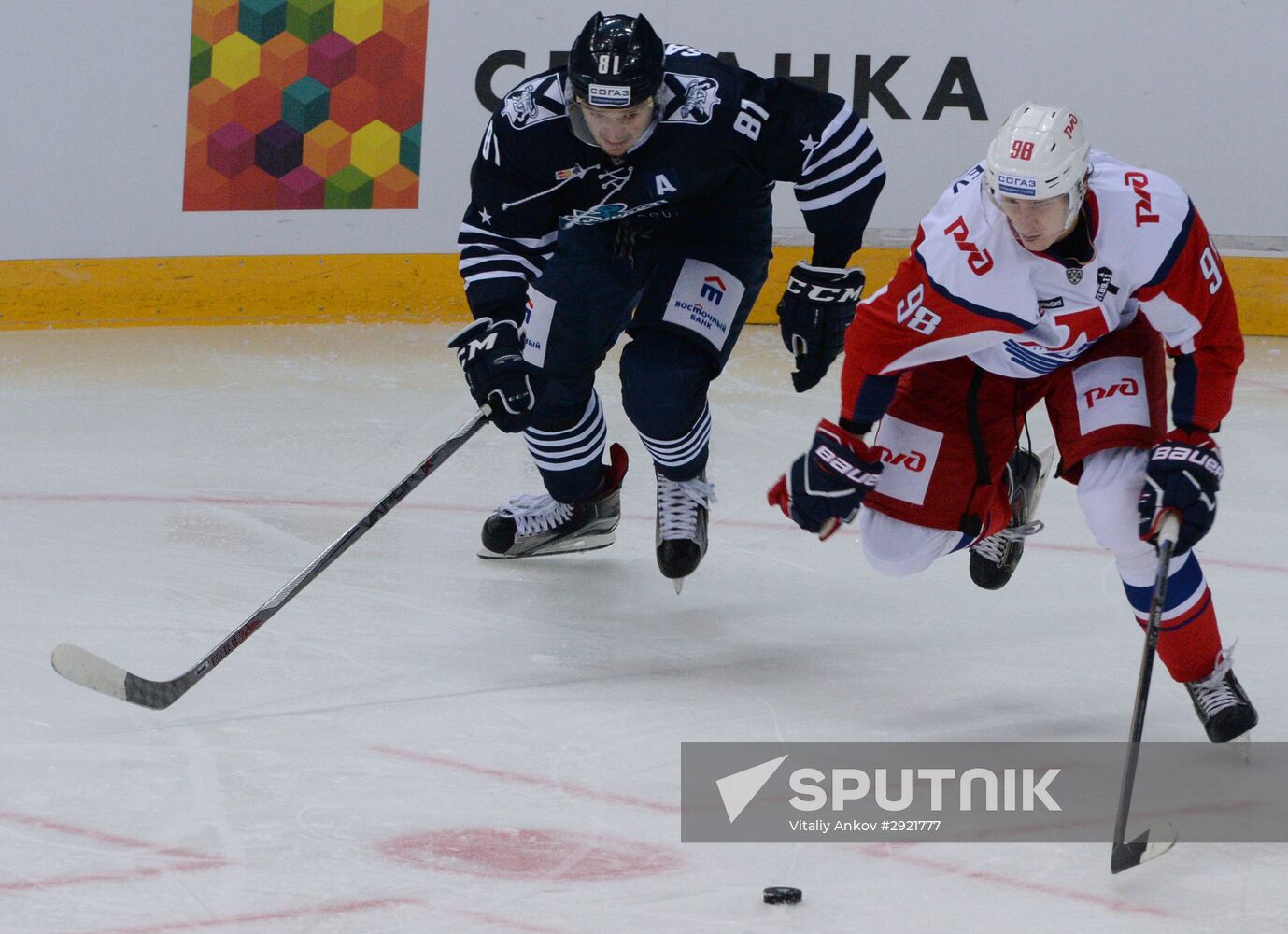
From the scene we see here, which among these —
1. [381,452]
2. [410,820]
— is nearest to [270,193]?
[381,452]

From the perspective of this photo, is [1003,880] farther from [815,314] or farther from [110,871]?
[815,314]

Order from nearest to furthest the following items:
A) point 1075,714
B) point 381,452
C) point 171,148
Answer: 1. point 1075,714
2. point 381,452
3. point 171,148

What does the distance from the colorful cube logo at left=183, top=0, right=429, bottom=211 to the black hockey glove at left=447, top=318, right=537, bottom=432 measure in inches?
93.2

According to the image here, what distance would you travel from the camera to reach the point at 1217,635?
2.66 meters

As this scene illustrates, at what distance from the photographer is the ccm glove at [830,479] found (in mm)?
2846

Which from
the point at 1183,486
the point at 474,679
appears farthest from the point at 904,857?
the point at 474,679

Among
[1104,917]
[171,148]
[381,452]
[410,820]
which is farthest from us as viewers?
[171,148]

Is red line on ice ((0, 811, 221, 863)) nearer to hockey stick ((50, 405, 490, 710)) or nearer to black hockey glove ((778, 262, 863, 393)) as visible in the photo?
hockey stick ((50, 405, 490, 710))

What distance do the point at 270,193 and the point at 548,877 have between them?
3606mm

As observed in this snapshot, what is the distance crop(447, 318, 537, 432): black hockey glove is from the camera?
319cm

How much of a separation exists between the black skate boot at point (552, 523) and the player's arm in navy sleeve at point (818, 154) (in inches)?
27.5

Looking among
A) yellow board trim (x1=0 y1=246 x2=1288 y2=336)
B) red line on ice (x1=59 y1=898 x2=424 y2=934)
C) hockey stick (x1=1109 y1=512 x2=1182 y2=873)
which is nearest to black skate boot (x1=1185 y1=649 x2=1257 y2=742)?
hockey stick (x1=1109 y1=512 x2=1182 y2=873)

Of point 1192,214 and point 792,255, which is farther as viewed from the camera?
point 792,255

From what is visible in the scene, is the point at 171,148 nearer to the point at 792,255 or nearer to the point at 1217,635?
the point at 792,255
